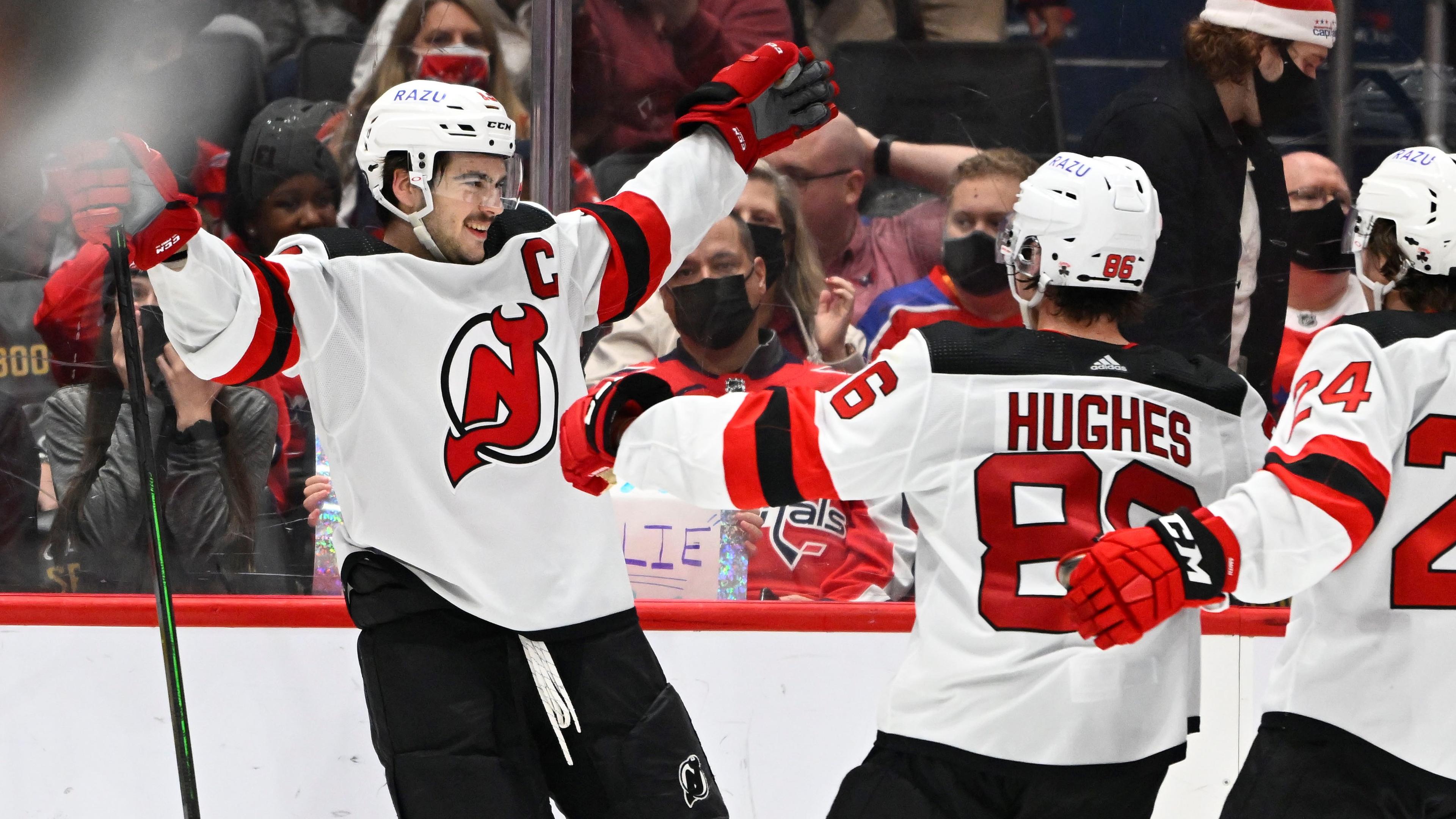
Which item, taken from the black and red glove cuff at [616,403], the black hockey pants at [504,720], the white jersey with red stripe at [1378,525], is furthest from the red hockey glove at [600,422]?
the white jersey with red stripe at [1378,525]

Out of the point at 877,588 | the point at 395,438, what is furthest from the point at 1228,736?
the point at 395,438

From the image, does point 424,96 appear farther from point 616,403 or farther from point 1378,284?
point 1378,284

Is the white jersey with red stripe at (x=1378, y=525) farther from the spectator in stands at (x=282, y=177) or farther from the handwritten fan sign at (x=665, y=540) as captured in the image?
the spectator in stands at (x=282, y=177)

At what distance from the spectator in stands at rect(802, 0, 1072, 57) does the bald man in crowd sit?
177mm

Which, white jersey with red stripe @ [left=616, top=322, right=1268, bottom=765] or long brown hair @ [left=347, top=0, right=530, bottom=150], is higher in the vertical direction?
long brown hair @ [left=347, top=0, right=530, bottom=150]

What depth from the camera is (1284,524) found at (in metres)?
1.84

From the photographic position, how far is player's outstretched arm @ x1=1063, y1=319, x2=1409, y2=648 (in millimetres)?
1758

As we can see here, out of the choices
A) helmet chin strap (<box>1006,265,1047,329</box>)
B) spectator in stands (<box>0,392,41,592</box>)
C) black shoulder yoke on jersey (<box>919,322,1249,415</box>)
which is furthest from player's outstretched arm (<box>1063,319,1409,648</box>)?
spectator in stands (<box>0,392,41,592</box>)

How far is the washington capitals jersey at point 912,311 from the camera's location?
3.23 meters

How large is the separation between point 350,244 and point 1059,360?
105 centimetres

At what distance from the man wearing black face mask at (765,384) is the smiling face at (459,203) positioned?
83 cm

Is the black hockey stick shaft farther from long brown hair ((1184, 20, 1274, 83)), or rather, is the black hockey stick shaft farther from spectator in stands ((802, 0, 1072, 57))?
long brown hair ((1184, 20, 1274, 83))

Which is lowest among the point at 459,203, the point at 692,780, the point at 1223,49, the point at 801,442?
the point at 692,780

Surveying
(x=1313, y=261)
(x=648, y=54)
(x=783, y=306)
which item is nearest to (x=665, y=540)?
(x=783, y=306)
